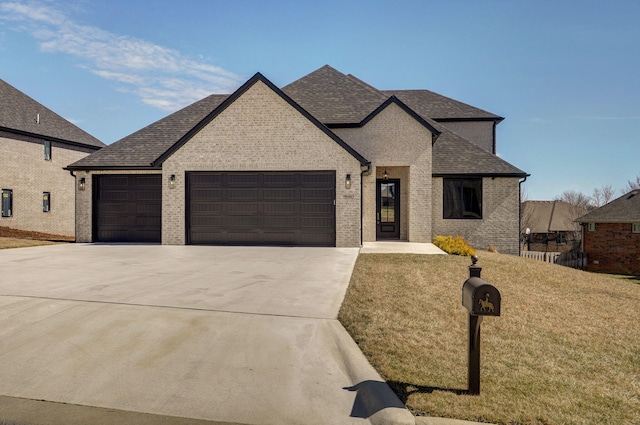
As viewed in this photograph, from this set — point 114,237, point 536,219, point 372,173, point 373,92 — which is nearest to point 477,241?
point 372,173

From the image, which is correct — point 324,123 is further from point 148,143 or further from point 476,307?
point 476,307

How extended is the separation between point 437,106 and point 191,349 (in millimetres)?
25063

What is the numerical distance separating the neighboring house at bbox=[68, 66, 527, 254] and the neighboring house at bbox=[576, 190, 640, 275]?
1437 cm

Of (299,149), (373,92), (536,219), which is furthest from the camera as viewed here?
(536,219)

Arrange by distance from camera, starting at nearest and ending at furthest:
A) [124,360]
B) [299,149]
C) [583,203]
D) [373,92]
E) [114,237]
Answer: [124,360] → [299,149] → [114,237] → [373,92] → [583,203]

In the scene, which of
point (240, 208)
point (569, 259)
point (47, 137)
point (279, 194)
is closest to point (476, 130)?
point (569, 259)

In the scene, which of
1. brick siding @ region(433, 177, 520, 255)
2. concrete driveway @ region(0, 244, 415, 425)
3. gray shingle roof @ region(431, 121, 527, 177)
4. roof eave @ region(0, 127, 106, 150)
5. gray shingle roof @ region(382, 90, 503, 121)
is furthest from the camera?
roof eave @ region(0, 127, 106, 150)

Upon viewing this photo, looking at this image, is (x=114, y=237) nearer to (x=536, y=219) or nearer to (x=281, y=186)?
(x=281, y=186)

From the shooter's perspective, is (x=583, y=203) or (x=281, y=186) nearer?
(x=281, y=186)

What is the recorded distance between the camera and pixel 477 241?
20.5m

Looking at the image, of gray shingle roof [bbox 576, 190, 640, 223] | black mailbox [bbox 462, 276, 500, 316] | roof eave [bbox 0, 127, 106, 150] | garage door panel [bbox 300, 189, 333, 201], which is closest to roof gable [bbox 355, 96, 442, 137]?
garage door panel [bbox 300, 189, 333, 201]

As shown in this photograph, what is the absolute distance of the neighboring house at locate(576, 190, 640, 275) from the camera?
94.6 ft

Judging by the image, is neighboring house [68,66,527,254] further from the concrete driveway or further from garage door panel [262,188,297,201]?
the concrete driveway

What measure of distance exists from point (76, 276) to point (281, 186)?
8.70 m
